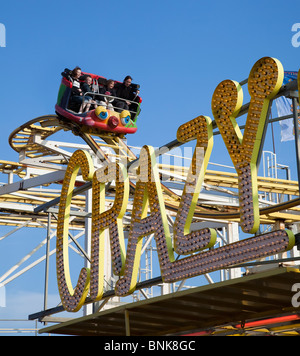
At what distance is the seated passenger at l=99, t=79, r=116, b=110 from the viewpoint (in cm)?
1989

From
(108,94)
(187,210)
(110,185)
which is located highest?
(108,94)

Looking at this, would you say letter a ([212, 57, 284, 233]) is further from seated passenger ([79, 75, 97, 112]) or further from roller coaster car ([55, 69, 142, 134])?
seated passenger ([79, 75, 97, 112])

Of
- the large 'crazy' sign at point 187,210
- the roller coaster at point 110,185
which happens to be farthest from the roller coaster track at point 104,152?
the large 'crazy' sign at point 187,210

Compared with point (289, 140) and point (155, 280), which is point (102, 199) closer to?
point (155, 280)

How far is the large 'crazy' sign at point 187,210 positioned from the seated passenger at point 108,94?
739cm

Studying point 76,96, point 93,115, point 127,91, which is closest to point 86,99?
point 76,96

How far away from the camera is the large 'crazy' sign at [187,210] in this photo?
348 inches

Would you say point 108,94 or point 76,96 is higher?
point 108,94

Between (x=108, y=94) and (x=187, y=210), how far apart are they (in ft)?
35.2

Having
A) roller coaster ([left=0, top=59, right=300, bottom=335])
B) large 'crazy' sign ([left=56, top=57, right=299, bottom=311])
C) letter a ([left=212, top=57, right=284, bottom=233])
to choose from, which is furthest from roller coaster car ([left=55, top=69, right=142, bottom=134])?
letter a ([left=212, top=57, right=284, bottom=233])

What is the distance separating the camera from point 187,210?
999cm

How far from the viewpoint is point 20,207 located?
24656 mm

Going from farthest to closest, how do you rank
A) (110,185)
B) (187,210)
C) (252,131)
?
(110,185)
(187,210)
(252,131)

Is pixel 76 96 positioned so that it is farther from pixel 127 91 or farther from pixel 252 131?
pixel 252 131
